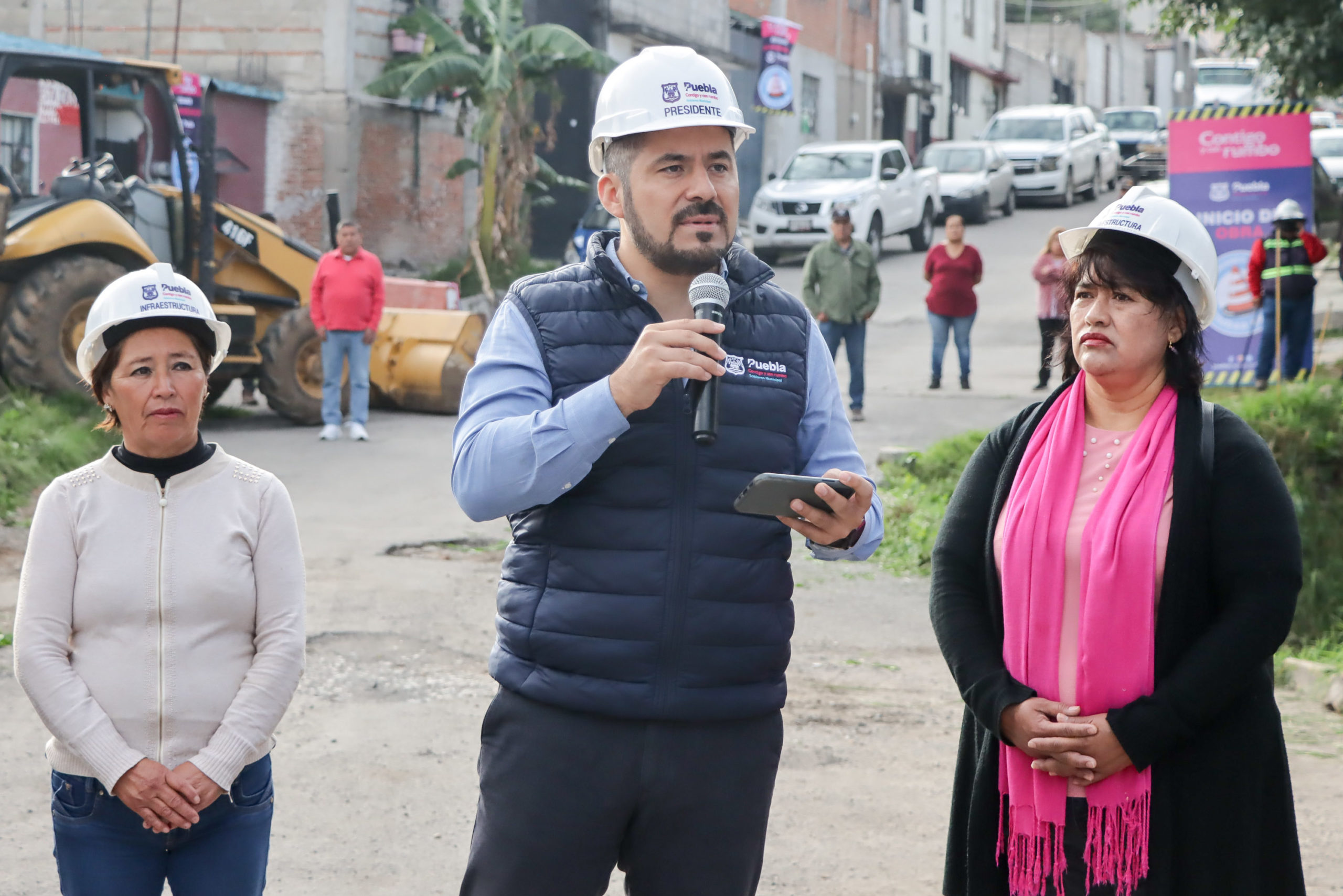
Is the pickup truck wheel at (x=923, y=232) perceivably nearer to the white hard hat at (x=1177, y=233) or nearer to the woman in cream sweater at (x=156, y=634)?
the white hard hat at (x=1177, y=233)

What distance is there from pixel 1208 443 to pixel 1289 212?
11083mm

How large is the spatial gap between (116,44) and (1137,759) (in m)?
22.1

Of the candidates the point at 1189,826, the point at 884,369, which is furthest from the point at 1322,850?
the point at 884,369

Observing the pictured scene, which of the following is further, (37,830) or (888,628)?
(888,628)

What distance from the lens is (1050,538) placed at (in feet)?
9.33

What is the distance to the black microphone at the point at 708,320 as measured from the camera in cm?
241

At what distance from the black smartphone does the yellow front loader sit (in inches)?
384

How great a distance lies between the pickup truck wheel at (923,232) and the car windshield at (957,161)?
9.91 feet

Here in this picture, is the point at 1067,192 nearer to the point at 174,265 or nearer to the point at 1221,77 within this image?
the point at 1221,77

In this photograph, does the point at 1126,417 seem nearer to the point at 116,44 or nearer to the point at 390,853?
the point at 390,853

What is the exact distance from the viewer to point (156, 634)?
2830 millimetres

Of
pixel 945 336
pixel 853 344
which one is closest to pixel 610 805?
pixel 853 344

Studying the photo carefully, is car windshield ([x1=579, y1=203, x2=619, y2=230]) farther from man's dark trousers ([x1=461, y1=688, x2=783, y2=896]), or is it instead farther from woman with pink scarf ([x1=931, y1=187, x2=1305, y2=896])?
man's dark trousers ([x1=461, y1=688, x2=783, y2=896])

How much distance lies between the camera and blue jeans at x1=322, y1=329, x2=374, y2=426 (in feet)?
40.3
